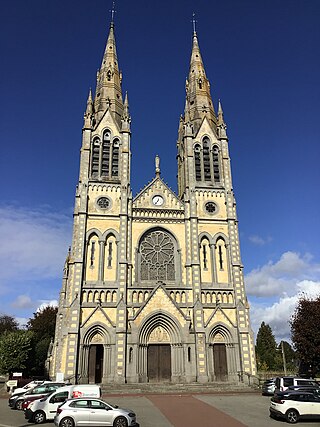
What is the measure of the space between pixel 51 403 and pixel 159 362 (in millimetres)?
17321

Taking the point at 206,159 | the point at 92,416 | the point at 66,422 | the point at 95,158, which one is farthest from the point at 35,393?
the point at 206,159

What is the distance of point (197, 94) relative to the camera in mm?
46625

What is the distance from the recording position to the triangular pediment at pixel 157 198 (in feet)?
125

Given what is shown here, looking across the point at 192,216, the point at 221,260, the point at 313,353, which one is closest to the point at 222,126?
the point at 192,216

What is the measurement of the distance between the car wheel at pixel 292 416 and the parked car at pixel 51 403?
877 centimetres

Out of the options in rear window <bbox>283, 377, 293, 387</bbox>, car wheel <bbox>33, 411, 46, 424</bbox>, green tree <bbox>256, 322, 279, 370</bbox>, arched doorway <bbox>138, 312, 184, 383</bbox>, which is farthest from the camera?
green tree <bbox>256, 322, 279, 370</bbox>

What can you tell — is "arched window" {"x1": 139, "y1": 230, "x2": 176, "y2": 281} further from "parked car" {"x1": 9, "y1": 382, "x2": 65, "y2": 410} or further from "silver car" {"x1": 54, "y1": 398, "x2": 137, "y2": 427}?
"silver car" {"x1": 54, "y1": 398, "x2": 137, "y2": 427}

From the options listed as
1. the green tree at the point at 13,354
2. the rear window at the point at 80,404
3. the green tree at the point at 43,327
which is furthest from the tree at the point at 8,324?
the rear window at the point at 80,404

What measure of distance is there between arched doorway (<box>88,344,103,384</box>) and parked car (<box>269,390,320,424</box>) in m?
18.3

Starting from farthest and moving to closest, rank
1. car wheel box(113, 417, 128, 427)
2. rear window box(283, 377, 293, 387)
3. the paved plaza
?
rear window box(283, 377, 293, 387)
the paved plaza
car wheel box(113, 417, 128, 427)

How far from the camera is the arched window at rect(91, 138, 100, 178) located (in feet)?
127

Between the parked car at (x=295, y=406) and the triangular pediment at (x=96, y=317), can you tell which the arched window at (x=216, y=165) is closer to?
the triangular pediment at (x=96, y=317)

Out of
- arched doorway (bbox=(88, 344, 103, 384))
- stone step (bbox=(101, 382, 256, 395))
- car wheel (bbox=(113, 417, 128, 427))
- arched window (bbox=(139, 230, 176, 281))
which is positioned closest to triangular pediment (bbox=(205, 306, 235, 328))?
arched window (bbox=(139, 230, 176, 281))

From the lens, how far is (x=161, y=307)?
32844 mm
